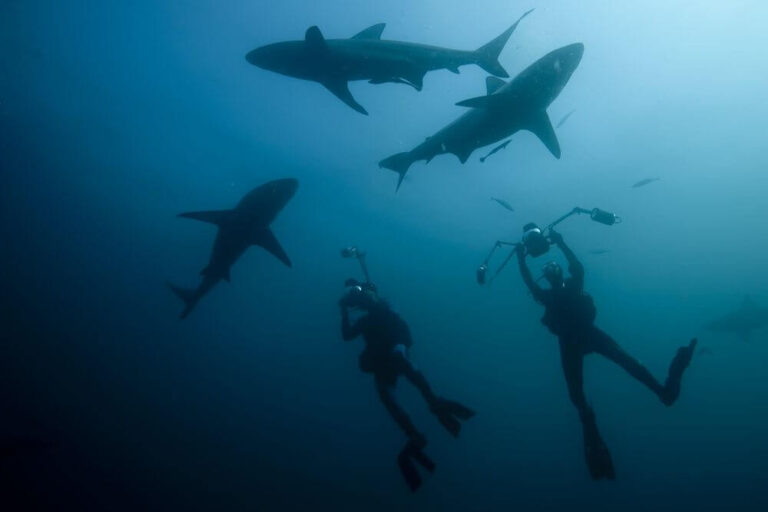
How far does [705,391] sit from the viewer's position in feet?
169

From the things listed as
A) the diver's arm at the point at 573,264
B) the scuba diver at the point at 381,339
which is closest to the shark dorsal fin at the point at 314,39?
the scuba diver at the point at 381,339

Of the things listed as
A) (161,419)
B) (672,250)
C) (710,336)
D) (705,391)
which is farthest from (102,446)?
(672,250)

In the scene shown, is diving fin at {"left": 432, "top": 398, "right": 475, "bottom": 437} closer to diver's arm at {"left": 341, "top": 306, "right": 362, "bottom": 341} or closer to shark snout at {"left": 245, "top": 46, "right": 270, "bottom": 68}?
diver's arm at {"left": 341, "top": 306, "right": 362, "bottom": 341}

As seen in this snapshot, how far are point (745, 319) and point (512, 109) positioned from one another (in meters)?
33.2

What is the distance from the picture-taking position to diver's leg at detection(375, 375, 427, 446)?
767cm

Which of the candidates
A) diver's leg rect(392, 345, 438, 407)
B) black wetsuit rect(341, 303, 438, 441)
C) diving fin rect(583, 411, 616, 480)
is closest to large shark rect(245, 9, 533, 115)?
black wetsuit rect(341, 303, 438, 441)

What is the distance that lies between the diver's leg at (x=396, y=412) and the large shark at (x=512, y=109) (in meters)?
4.59

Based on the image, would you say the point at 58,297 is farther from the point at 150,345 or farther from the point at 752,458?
the point at 752,458

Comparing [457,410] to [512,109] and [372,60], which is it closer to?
[512,109]

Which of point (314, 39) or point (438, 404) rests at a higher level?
point (314, 39)

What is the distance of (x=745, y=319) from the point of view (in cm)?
2995

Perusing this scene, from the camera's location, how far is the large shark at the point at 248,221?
362 inches

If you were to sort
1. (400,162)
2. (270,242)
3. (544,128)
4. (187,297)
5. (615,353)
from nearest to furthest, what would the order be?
(544,128)
(615,353)
(400,162)
(270,242)
(187,297)

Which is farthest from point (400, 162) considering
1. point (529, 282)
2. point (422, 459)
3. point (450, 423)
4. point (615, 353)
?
Answer: point (422, 459)
